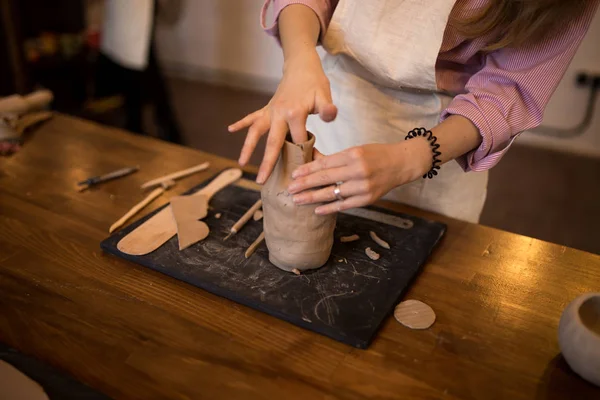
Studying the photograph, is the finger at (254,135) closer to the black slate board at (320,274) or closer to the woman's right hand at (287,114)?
the woman's right hand at (287,114)

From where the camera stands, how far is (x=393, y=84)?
3.17 feet

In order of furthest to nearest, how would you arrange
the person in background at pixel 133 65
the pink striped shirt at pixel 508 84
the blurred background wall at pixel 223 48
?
1. the blurred background wall at pixel 223 48
2. the person in background at pixel 133 65
3. the pink striped shirt at pixel 508 84

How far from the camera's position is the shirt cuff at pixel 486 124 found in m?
0.80

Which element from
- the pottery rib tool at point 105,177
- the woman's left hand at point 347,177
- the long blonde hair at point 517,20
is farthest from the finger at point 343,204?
the pottery rib tool at point 105,177

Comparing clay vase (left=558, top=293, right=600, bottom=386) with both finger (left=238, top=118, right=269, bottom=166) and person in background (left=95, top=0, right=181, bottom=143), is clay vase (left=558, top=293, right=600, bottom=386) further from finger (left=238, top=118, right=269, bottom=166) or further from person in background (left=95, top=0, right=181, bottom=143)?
person in background (left=95, top=0, right=181, bottom=143)

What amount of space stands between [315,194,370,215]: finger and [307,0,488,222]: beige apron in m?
0.30

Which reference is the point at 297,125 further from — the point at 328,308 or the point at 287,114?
→ the point at 328,308

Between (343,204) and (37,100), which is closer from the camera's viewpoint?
→ (343,204)

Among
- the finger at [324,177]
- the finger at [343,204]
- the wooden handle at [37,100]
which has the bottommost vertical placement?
the wooden handle at [37,100]

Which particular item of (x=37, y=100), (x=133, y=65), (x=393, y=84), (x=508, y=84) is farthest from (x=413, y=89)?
(x=133, y=65)

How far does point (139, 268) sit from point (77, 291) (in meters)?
0.09

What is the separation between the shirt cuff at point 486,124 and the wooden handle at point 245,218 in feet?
1.20

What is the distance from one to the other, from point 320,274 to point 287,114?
0.25 meters

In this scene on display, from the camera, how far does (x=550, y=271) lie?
80 cm
